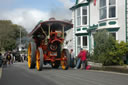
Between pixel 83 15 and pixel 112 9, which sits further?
pixel 83 15

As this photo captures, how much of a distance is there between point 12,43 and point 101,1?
5930cm

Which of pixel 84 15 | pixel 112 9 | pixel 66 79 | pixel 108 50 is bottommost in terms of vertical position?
pixel 66 79

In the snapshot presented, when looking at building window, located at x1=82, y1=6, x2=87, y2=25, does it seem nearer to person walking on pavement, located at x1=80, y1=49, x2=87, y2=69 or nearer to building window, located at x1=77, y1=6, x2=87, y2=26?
building window, located at x1=77, y1=6, x2=87, y2=26

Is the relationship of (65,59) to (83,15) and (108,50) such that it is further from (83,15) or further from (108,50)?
(83,15)

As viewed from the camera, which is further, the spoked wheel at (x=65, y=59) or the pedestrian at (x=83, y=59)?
the pedestrian at (x=83, y=59)

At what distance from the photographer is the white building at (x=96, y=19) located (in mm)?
20516

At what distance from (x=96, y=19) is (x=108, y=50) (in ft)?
22.3

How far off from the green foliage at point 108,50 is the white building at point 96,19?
8.35 ft

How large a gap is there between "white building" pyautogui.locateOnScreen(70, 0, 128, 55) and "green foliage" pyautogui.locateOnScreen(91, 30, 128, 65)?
2544 mm

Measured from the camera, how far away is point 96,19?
77.7 feet

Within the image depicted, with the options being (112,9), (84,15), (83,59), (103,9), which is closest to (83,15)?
(84,15)

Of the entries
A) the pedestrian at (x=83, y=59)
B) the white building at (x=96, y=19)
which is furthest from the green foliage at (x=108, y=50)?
the white building at (x=96, y=19)

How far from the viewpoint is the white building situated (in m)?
20.5

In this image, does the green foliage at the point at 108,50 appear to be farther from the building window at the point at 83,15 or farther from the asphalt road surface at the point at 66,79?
the building window at the point at 83,15
